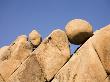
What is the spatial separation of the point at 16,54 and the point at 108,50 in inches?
395

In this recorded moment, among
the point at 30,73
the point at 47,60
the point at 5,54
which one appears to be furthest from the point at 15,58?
the point at 47,60

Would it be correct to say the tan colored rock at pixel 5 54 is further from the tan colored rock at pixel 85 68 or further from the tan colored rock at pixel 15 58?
the tan colored rock at pixel 85 68

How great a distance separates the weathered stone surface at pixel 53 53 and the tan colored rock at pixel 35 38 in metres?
4.14

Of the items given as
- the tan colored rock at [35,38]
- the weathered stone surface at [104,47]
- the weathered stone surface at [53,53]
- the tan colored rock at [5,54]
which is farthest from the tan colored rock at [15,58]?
the weathered stone surface at [104,47]

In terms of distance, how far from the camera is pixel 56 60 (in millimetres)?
19891

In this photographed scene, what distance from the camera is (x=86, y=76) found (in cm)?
1638

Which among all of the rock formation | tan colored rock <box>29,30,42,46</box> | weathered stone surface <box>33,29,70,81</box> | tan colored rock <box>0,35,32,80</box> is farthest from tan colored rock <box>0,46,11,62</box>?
weathered stone surface <box>33,29,70,81</box>

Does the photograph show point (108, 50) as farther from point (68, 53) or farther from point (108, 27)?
point (68, 53)

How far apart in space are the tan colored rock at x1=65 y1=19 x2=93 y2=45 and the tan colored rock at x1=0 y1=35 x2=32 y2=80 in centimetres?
583

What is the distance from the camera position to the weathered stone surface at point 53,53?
1966 centimetres

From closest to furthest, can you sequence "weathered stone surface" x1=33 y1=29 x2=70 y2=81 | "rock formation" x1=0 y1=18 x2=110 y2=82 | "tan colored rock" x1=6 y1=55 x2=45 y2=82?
"rock formation" x1=0 y1=18 x2=110 y2=82 → "weathered stone surface" x1=33 y1=29 x2=70 y2=81 → "tan colored rock" x1=6 y1=55 x2=45 y2=82

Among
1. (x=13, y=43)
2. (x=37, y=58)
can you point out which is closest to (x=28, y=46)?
(x=13, y=43)

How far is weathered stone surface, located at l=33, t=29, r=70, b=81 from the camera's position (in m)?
19.7

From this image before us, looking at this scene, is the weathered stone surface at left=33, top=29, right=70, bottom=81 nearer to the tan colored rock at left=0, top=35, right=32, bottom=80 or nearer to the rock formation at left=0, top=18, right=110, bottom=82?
the rock formation at left=0, top=18, right=110, bottom=82
